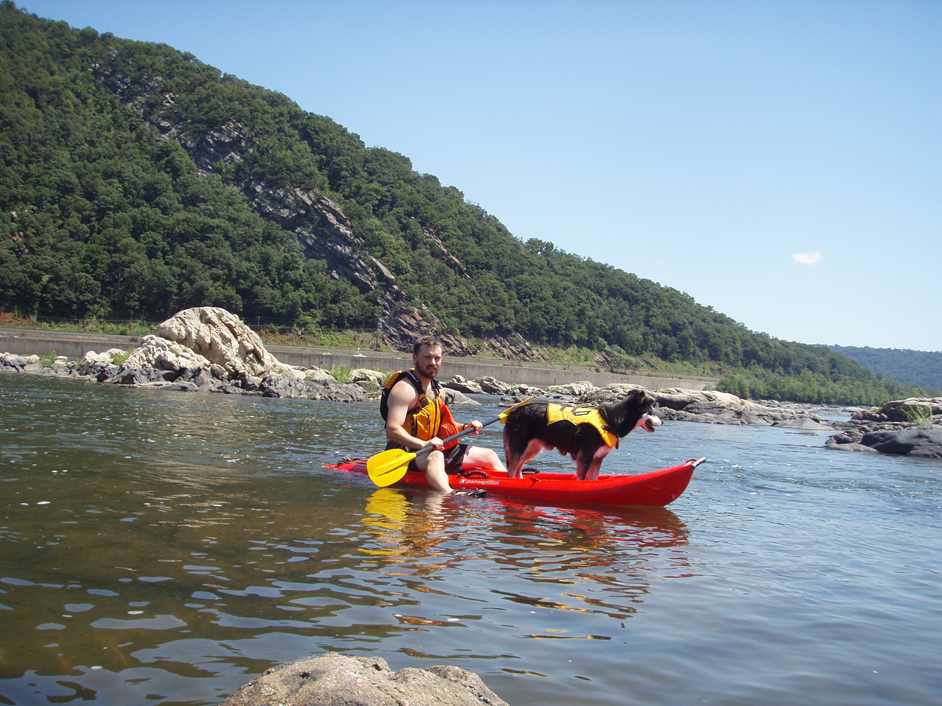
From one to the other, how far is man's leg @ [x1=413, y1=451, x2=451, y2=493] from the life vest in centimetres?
49

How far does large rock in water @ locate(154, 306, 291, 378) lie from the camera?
29.5 metres

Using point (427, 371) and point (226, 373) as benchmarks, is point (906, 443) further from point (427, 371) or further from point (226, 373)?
point (226, 373)

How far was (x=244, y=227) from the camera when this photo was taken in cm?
6831

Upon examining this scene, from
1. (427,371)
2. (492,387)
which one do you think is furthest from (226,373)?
(427,371)

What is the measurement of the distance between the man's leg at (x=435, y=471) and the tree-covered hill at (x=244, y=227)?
51.6m

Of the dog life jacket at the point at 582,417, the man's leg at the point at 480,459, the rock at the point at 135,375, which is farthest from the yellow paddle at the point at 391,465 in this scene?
the rock at the point at 135,375

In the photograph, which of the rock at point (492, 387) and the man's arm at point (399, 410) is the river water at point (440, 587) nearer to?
the man's arm at point (399, 410)

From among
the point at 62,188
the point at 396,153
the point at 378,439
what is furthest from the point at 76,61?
the point at 378,439

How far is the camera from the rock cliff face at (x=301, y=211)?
7400 centimetres

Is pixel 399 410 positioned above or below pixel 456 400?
above

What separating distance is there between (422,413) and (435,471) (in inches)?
31.3

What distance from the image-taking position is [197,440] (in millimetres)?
13070

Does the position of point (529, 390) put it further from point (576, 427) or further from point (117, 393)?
point (576, 427)

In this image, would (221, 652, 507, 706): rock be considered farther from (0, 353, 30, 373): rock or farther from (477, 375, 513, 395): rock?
(477, 375, 513, 395): rock
